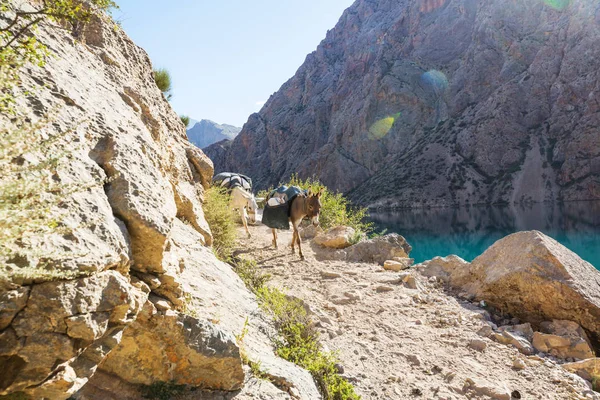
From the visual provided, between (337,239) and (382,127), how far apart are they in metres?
90.6

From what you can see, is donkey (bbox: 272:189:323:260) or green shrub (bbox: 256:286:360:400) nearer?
green shrub (bbox: 256:286:360:400)

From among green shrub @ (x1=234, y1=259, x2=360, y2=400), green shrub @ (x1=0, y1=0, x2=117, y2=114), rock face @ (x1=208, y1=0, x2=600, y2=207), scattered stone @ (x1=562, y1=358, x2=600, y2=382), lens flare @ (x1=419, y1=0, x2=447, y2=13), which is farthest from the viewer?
lens flare @ (x1=419, y1=0, x2=447, y2=13)

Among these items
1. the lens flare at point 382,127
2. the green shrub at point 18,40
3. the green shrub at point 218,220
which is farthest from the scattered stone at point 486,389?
the lens flare at point 382,127

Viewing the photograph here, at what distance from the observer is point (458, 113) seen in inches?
3386

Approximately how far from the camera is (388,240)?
→ 9.92 m

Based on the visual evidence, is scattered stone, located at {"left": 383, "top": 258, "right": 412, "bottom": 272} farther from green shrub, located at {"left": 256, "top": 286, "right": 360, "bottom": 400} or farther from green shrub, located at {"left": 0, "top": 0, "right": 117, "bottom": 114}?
green shrub, located at {"left": 0, "top": 0, "right": 117, "bottom": 114}

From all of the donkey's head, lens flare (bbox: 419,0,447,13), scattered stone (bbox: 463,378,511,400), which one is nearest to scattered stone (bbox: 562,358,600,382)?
scattered stone (bbox: 463,378,511,400)

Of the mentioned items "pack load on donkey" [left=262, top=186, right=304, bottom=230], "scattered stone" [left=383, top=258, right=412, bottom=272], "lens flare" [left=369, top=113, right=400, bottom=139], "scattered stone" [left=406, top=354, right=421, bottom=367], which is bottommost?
"scattered stone" [left=406, top=354, right=421, bottom=367]

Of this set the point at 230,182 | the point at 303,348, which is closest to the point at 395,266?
the point at 303,348

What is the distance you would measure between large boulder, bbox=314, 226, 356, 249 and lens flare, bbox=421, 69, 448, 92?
94913 millimetres

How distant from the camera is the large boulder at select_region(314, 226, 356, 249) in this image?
398 inches

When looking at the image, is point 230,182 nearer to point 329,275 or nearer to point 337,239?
point 337,239

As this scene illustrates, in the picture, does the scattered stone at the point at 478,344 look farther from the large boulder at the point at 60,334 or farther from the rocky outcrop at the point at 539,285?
the large boulder at the point at 60,334

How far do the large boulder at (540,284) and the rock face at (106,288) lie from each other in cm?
479
